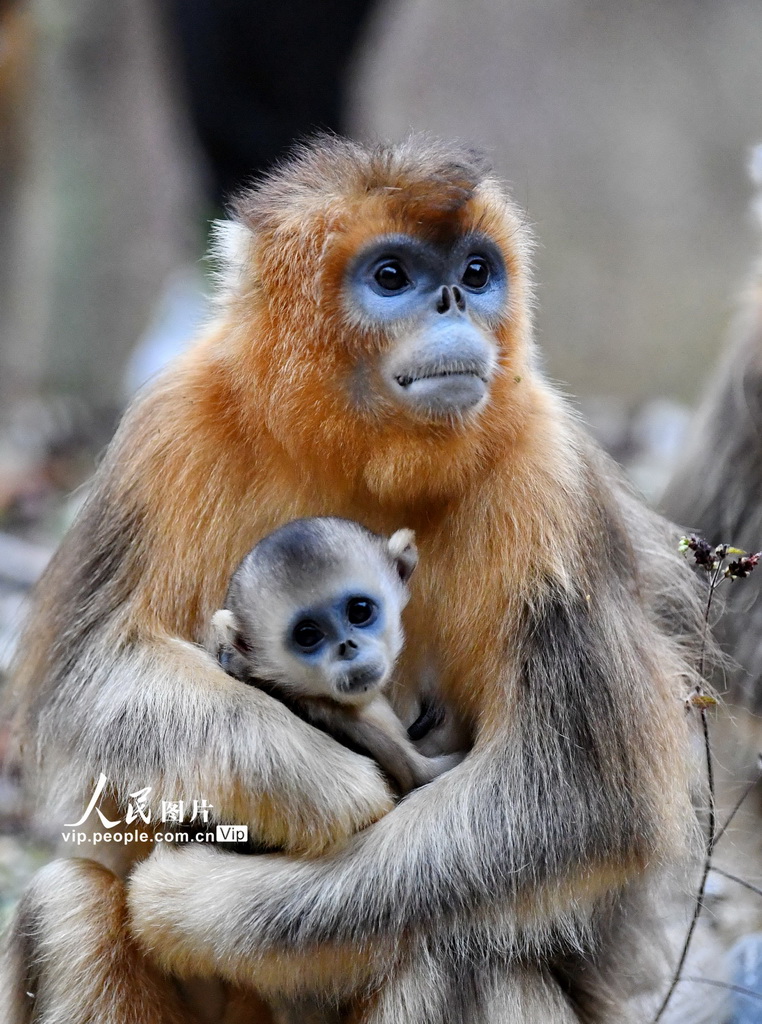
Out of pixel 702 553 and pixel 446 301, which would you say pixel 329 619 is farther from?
pixel 702 553

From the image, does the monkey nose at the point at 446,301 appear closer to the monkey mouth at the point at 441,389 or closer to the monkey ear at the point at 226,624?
the monkey mouth at the point at 441,389

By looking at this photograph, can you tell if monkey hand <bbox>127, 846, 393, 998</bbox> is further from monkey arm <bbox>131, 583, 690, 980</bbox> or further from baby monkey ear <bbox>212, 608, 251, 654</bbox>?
baby monkey ear <bbox>212, 608, 251, 654</bbox>

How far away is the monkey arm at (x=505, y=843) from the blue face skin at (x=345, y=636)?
0.35 meters

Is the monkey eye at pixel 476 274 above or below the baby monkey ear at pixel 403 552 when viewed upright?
above

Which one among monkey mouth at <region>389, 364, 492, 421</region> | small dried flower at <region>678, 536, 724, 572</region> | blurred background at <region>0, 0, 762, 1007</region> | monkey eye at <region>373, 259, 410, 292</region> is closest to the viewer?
monkey mouth at <region>389, 364, 492, 421</region>

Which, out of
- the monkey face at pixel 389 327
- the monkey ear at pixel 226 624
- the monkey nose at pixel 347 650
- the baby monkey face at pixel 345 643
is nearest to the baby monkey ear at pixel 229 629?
the monkey ear at pixel 226 624

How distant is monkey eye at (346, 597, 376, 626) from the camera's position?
2.90 meters

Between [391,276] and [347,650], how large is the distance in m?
0.82

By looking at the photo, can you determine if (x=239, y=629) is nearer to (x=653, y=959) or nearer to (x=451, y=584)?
(x=451, y=584)

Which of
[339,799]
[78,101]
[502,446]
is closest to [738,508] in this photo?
[502,446]

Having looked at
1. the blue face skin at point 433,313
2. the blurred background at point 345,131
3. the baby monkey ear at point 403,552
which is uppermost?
the blurred background at point 345,131

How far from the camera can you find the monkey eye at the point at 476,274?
2.97 m

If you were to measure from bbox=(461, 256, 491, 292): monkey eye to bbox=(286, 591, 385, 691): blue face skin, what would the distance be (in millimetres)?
732

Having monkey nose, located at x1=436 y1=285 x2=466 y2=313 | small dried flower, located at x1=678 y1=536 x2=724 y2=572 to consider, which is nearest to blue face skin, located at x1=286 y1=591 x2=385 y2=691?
monkey nose, located at x1=436 y1=285 x2=466 y2=313
